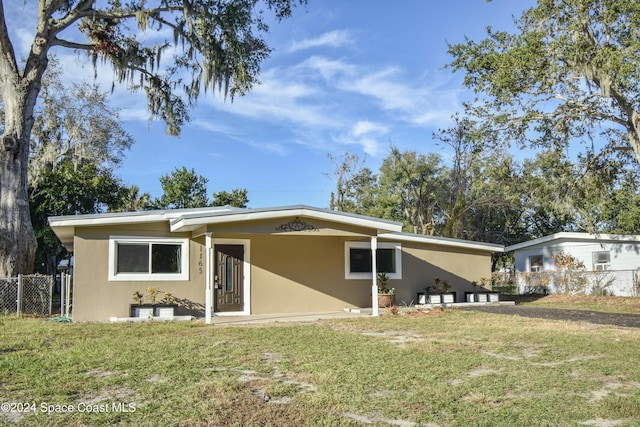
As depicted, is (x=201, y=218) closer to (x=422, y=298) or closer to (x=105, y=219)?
(x=105, y=219)

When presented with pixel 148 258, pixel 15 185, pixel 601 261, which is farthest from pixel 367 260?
pixel 601 261

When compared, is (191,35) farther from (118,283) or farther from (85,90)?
(85,90)

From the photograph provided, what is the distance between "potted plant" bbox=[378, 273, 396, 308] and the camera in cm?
1516

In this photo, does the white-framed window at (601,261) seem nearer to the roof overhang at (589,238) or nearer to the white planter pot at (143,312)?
the roof overhang at (589,238)

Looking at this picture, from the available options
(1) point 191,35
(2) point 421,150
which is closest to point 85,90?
(1) point 191,35

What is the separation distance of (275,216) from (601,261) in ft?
55.3

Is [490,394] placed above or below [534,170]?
below

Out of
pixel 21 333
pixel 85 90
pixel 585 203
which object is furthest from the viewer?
pixel 85 90

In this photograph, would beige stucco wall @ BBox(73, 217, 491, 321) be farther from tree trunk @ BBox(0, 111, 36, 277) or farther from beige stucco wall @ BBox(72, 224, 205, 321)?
tree trunk @ BBox(0, 111, 36, 277)

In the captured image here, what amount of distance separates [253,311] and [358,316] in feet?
9.47

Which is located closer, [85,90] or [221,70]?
[221,70]

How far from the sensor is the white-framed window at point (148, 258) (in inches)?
501

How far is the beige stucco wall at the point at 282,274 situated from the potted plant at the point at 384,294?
52 centimetres

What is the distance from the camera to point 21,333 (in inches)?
384
